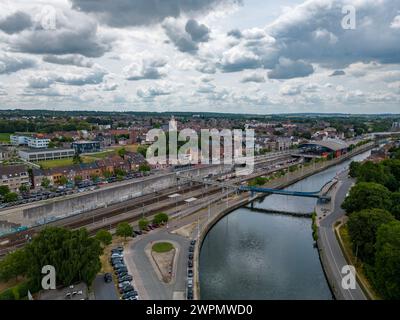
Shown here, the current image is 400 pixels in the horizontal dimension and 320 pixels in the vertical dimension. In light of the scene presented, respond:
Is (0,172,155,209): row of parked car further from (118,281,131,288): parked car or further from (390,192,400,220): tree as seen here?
(390,192,400,220): tree

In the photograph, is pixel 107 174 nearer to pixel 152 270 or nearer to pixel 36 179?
pixel 36 179

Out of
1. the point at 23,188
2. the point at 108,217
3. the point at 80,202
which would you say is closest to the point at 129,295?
the point at 108,217

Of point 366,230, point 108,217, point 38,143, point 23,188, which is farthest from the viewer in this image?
point 38,143

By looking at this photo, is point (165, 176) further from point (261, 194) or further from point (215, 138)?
point (215, 138)

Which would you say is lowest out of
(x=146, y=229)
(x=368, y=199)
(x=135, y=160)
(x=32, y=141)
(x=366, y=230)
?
(x=146, y=229)

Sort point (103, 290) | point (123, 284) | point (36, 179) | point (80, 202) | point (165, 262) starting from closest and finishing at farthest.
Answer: point (103, 290)
point (123, 284)
point (165, 262)
point (80, 202)
point (36, 179)

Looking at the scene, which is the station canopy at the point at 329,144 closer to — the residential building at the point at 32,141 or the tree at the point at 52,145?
the tree at the point at 52,145

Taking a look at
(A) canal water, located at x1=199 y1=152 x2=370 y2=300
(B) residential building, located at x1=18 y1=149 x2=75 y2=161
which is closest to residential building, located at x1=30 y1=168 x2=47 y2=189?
(B) residential building, located at x1=18 y1=149 x2=75 y2=161
